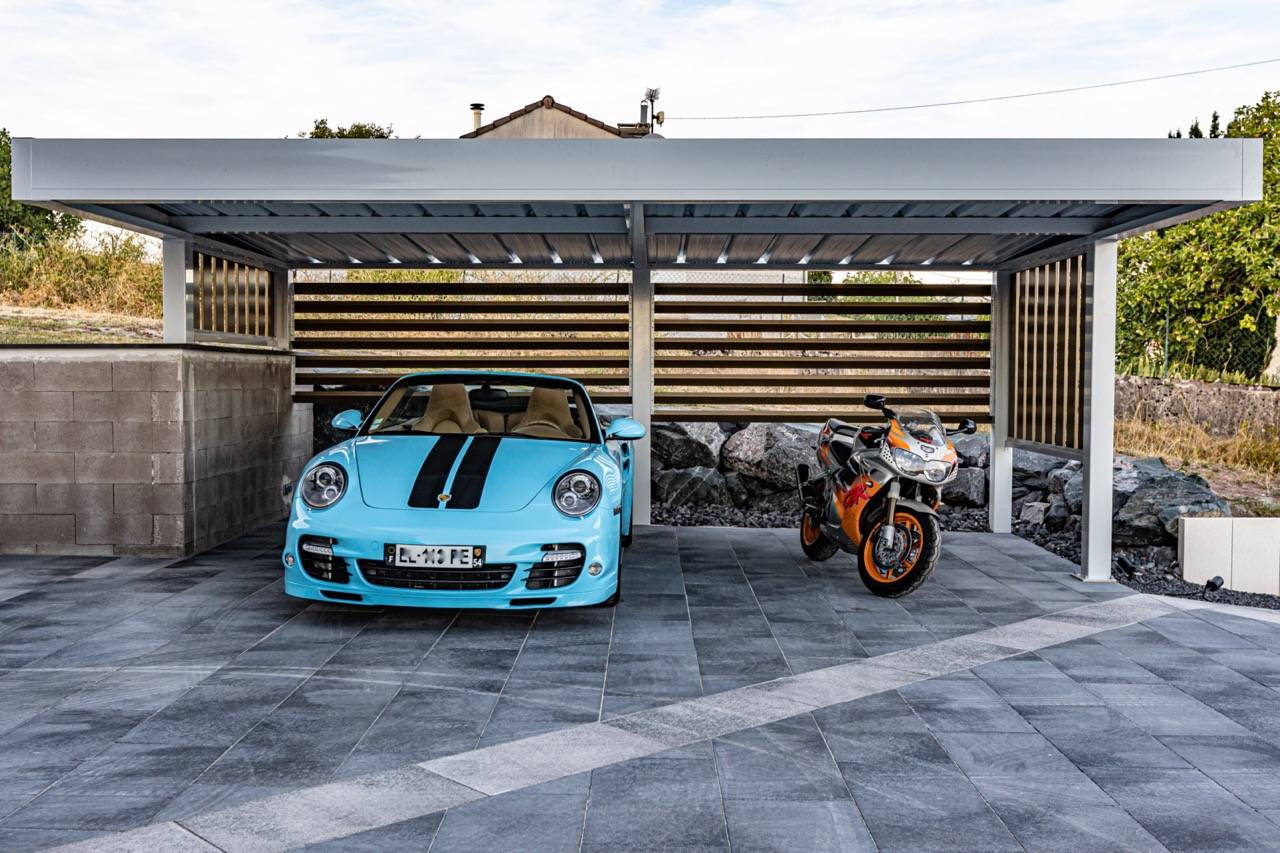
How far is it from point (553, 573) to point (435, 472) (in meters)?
0.87

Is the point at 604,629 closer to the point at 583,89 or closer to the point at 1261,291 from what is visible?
the point at 1261,291

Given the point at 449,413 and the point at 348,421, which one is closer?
the point at 348,421

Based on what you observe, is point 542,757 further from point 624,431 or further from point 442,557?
point 624,431

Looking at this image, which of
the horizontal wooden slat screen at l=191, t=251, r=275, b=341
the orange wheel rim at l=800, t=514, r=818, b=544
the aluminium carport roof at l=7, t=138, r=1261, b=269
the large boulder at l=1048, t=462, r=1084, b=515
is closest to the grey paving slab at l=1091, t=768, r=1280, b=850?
the aluminium carport roof at l=7, t=138, r=1261, b=269

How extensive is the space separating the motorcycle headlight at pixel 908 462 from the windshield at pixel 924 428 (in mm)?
116

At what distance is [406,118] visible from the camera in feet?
127

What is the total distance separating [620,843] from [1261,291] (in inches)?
881

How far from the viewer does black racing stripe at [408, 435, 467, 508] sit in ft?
17.1

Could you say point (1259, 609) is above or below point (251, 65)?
below

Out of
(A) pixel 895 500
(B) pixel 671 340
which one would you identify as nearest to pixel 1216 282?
(B) pixel 671 340

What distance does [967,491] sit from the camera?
35.2 feet

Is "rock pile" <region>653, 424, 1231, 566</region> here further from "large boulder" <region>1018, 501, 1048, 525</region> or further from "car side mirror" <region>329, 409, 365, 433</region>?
"car side mirror" <region>329, 409, 365, 433</region>

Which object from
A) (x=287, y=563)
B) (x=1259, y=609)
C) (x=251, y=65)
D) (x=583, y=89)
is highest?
(x=583, y=89)

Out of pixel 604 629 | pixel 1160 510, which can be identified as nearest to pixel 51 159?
pixel 604 629
